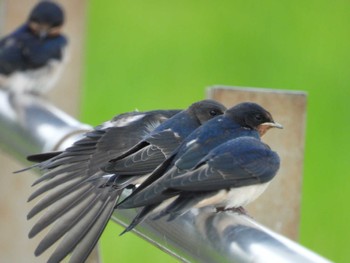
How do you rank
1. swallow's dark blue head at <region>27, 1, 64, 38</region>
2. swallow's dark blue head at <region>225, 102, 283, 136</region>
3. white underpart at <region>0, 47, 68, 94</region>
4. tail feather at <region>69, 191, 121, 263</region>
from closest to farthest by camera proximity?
tail feather at <region>69, 191, 121, 263</region>, swallow's dark blue head at <region>225, 102, 283, 136</region>, white underpart at <region>0, 47, 68, 94</region>, swallow's dark blue head at <region>27, 1, 64, 38</region>

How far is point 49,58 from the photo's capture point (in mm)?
6504

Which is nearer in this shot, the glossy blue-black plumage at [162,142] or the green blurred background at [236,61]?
the glossy blue-black plumage at [162,142]

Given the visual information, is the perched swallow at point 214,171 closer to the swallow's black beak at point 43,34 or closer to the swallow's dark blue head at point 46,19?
the swallow's dark blue head at point 46,19

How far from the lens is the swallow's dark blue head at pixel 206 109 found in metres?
3.03

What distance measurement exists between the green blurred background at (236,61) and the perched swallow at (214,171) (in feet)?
11.8

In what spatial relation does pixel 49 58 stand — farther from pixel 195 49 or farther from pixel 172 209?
pixel 172 209

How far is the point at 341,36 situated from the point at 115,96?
72.7 inches

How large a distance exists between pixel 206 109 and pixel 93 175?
41 centimetres

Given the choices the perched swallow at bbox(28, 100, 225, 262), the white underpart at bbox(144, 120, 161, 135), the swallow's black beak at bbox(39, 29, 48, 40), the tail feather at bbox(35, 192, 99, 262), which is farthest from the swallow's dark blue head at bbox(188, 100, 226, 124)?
the swallow's black beak at bbox(39, 29, 48, 40)

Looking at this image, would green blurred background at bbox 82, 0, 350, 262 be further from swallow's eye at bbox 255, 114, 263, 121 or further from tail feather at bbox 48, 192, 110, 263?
tail feather at bbox 48, 192, 110, 263

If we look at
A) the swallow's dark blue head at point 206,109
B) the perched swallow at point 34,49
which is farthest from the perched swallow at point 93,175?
the perched swallow at point 34,49

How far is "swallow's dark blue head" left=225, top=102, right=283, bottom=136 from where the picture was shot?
9.24 feet

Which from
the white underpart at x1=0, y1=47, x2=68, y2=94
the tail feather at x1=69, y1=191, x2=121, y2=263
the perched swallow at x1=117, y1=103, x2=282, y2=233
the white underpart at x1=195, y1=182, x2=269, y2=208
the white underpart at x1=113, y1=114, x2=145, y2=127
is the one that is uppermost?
the perched swallow at x1=117, y1=103, x2=282, y2=233

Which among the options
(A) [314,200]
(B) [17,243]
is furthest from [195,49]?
(B) [17,243]
